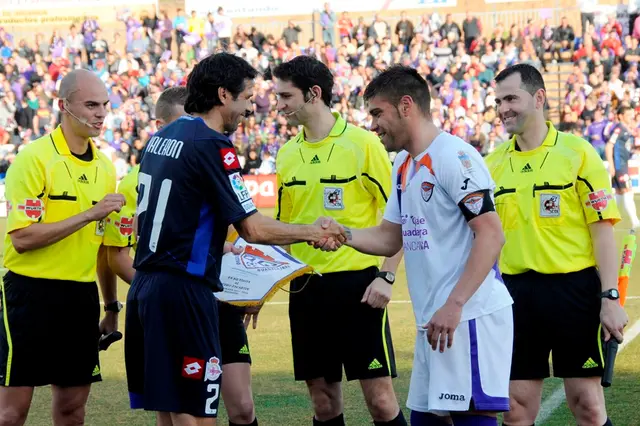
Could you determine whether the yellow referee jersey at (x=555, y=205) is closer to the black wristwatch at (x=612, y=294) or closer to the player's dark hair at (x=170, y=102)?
the black wristwatch at (x=612, y=294)

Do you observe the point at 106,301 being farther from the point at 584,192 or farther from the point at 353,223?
the point at 584,192

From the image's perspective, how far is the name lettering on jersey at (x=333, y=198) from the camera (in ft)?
20.3

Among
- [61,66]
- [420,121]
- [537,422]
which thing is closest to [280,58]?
[61,66]

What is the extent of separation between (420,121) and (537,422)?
10.7ft

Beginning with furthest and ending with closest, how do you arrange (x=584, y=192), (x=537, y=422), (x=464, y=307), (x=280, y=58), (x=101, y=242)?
(x=280, y=58)
(x=537, y=422)
(x=101, y=242)
(x=584, y=192)
(x=464, y=307)

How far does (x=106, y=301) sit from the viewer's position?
626cm

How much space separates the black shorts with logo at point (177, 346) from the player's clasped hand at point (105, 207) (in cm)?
92

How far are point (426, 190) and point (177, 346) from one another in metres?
1.32

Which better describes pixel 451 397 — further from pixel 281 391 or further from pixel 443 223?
pixel 281 391

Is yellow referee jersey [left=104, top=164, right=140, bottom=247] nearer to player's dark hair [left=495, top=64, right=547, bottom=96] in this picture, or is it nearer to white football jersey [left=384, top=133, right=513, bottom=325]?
white football jersey [left=384, top=133, right=513, bottom=325]

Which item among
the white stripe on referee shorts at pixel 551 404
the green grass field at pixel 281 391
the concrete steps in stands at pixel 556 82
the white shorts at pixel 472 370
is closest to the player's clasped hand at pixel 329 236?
the white shorts at pixel 472 370

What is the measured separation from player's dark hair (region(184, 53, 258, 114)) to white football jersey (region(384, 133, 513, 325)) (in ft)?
2.97

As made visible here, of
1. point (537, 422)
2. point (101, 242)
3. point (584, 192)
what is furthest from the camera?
point (537, 422)

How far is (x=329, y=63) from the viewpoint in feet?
99.0
